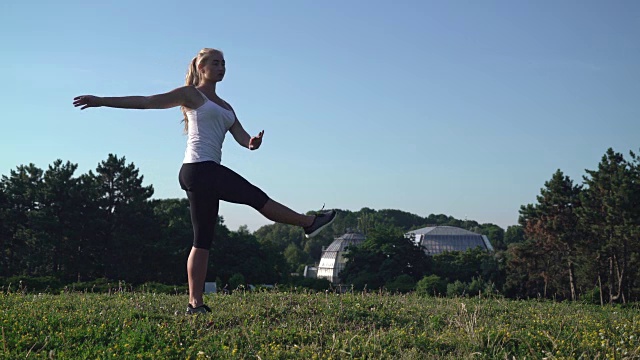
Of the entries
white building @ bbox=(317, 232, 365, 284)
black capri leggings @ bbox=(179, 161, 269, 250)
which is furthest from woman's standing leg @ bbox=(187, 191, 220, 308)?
white building @ bbox=(317, 232, 365, 284)

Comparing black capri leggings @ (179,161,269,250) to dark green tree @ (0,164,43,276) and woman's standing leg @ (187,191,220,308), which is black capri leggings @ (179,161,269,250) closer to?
woman's standing leg @ (187,191,220,308)

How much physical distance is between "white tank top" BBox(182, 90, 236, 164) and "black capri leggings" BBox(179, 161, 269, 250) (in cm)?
9

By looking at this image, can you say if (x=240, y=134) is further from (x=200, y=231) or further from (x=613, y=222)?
(x=613, y=222)

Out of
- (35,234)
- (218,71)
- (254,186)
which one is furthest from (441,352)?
(35,234)

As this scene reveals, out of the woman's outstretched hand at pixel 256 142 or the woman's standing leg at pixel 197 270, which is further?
the woman's outstretched hand at pixel 256 142

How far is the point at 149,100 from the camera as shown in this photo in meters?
6.62

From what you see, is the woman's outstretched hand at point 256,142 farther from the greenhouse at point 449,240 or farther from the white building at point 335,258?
the greenhouse at point 449,240

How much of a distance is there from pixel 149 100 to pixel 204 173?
36.1 inches

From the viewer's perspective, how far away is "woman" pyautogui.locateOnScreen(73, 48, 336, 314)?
261 inches

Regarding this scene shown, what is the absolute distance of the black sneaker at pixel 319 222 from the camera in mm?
7078

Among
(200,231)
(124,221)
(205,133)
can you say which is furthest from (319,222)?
(124,221)

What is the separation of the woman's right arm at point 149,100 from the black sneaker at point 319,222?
5.76 feet

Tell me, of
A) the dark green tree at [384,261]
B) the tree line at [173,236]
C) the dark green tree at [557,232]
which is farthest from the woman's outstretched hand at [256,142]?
the dark green tree at [384,261]

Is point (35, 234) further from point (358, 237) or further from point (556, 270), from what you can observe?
point (358, 237)
